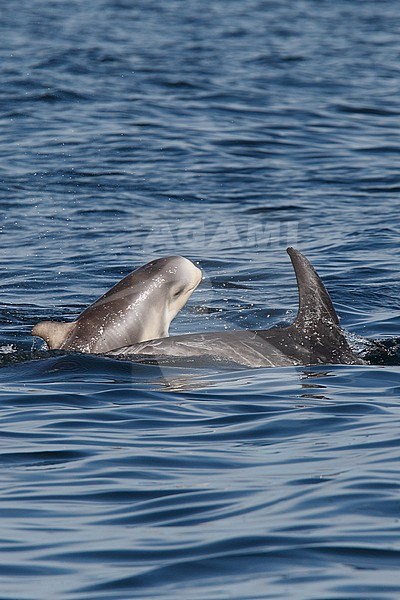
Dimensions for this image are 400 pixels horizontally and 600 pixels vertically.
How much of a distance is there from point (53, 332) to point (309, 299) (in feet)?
7.40

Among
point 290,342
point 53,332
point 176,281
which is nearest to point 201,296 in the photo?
point 176,281

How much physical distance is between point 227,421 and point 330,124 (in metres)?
18.8

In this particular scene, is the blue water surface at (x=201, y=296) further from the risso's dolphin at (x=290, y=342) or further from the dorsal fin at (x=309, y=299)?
the dorsal fin at (x=309, y=299)

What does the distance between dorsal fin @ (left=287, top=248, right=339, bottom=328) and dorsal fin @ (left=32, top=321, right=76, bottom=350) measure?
201 centimetres

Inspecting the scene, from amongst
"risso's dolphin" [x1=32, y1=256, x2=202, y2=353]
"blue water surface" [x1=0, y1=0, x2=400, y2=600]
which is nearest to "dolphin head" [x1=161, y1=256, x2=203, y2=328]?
"risso's dolphin" [x1=32, y1=256, x2=202, y2=353]

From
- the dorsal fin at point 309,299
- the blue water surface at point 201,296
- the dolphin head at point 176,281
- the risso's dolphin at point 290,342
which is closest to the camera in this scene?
the blue water surface at point 201,296

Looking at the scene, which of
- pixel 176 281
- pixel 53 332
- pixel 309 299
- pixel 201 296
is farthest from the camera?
pixel 201 296

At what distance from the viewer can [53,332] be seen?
35.9ft

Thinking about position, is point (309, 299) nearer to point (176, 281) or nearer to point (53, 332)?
point (176, 281)

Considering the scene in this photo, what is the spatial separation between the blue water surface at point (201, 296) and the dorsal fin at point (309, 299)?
0.45 m

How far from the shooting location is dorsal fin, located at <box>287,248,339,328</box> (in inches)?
437

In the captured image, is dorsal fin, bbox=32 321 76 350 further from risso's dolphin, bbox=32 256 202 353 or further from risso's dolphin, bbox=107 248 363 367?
risso's dolphin, bbox=107 248 363 367

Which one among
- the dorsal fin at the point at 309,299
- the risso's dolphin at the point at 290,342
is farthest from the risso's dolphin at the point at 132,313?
the dorsal fin at the point at 309,299

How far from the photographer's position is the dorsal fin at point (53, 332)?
35.4 feet
